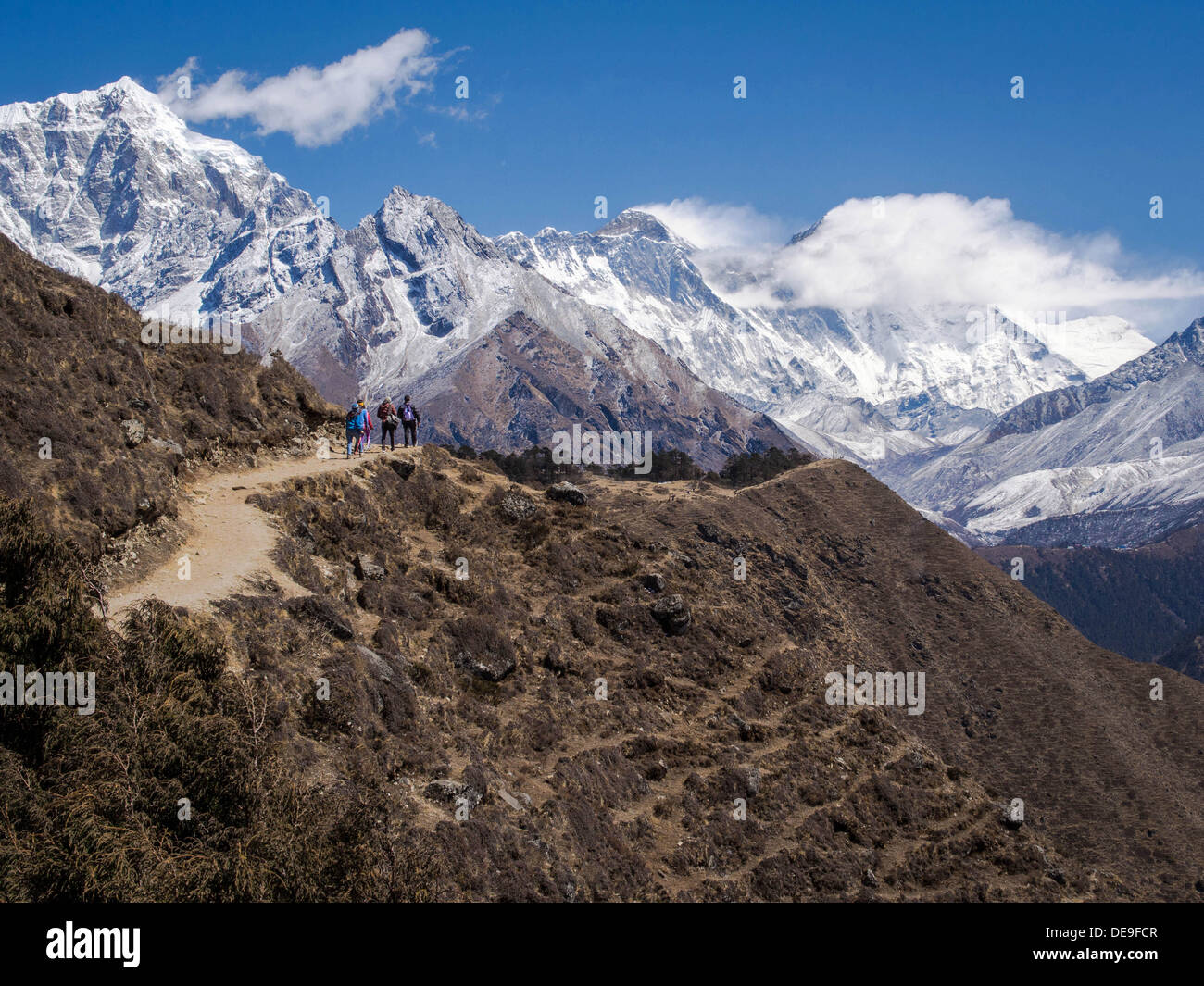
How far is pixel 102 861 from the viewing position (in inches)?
548

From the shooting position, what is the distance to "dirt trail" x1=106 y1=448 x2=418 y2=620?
25.2m

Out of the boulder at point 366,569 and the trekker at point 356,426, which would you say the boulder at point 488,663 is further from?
the trekker at point 356,426

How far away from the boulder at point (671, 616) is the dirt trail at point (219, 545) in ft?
54.4

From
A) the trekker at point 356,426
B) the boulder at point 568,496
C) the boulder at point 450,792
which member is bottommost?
the boulder at point 450,792

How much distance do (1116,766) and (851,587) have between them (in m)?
31.9

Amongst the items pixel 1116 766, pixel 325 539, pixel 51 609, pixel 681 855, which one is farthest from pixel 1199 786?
pixel 51 609

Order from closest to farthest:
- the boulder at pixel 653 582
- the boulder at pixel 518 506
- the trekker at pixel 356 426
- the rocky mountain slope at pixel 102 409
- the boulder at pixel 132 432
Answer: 1. the rocky mountain slope at pixel 102 409
2. the boulder at pixel 132 432
3. the trekker at pixel 356 426
4. the boulder at pixel 653 582
5. the boulder at pixel 518 506

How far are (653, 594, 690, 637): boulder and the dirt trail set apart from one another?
653 inches

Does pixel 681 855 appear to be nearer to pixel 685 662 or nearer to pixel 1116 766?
pixel 685 662

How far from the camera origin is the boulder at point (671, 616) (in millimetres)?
43656

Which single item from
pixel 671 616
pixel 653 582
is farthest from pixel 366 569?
pixel 653 582

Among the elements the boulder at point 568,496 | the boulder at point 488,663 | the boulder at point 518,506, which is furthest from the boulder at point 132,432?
the boulder at point 568,496

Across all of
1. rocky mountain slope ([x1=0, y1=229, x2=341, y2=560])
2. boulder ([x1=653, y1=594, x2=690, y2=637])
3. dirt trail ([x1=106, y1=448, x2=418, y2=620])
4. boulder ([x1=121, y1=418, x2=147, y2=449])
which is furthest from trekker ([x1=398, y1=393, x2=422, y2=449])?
boulder ([x1=653, y1=594, x2=690, y2=637])

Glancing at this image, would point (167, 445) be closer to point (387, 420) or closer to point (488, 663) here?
point (387, 420)
